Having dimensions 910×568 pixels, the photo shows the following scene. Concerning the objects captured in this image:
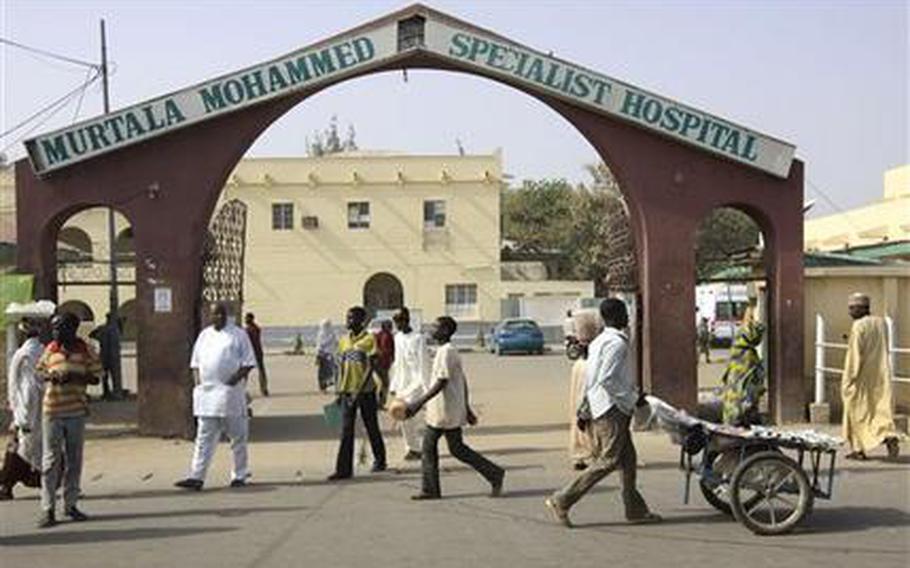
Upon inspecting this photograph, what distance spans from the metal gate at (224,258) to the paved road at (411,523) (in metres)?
3.55

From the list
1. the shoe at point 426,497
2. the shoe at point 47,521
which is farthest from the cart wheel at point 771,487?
the shoe at point 47,521

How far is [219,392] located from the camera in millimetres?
12070

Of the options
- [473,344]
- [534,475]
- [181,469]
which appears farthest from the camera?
[473,344]

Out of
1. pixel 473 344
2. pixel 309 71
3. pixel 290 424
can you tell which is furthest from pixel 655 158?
pixel 473 344

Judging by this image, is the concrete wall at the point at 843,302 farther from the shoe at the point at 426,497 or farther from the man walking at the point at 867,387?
the shoe at the point at 426,497

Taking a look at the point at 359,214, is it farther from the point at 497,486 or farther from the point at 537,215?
the point at 497,486

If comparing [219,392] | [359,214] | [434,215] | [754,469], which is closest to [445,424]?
[219,392]

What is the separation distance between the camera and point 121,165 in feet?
54.2

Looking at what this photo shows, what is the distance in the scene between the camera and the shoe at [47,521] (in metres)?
10.1

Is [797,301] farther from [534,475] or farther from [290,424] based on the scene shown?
[290,424]

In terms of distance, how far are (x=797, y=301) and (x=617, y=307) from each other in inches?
320

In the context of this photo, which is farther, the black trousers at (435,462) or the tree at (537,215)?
the tree at (537,215)

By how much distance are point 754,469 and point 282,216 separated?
154 feet

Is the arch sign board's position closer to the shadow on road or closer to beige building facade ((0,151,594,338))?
the shadow on road
